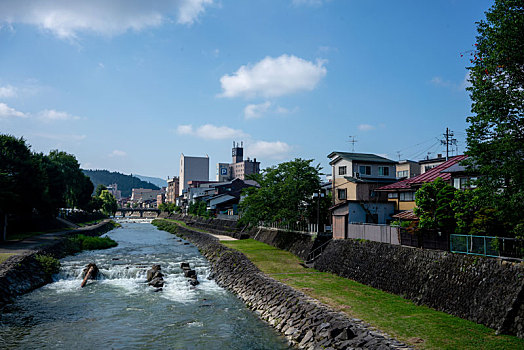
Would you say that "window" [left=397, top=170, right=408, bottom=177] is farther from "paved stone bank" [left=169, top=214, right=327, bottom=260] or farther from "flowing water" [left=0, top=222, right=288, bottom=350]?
"flowing water" [left=0, top=222, right=288, bottom=350]

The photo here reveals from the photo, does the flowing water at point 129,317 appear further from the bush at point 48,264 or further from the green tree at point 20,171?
the green tree at point 20,171

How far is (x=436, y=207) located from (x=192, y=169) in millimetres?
167715

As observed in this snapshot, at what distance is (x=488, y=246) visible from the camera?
17.9m

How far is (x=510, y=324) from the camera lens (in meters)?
14.4

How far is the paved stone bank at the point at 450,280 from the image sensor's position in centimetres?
1498

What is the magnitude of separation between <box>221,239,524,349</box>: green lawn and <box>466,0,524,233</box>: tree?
5.71 meters

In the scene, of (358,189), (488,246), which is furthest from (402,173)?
(488,246)

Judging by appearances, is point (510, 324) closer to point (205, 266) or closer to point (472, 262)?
point (472, 262)

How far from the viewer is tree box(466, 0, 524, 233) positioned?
53.8 feet

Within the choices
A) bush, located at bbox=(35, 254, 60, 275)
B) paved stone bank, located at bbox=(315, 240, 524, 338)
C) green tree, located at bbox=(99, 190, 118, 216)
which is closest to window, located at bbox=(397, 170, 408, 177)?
paved stone bank, located at bbox=(315, 240, 524, 338)

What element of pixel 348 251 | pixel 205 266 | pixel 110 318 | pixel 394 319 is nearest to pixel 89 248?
pixel 205 266

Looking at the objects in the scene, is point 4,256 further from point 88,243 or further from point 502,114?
point 502,114

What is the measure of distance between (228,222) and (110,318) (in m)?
52.8

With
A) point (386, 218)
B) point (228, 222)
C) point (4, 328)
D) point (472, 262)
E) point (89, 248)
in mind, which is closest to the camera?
point (472, 262)
